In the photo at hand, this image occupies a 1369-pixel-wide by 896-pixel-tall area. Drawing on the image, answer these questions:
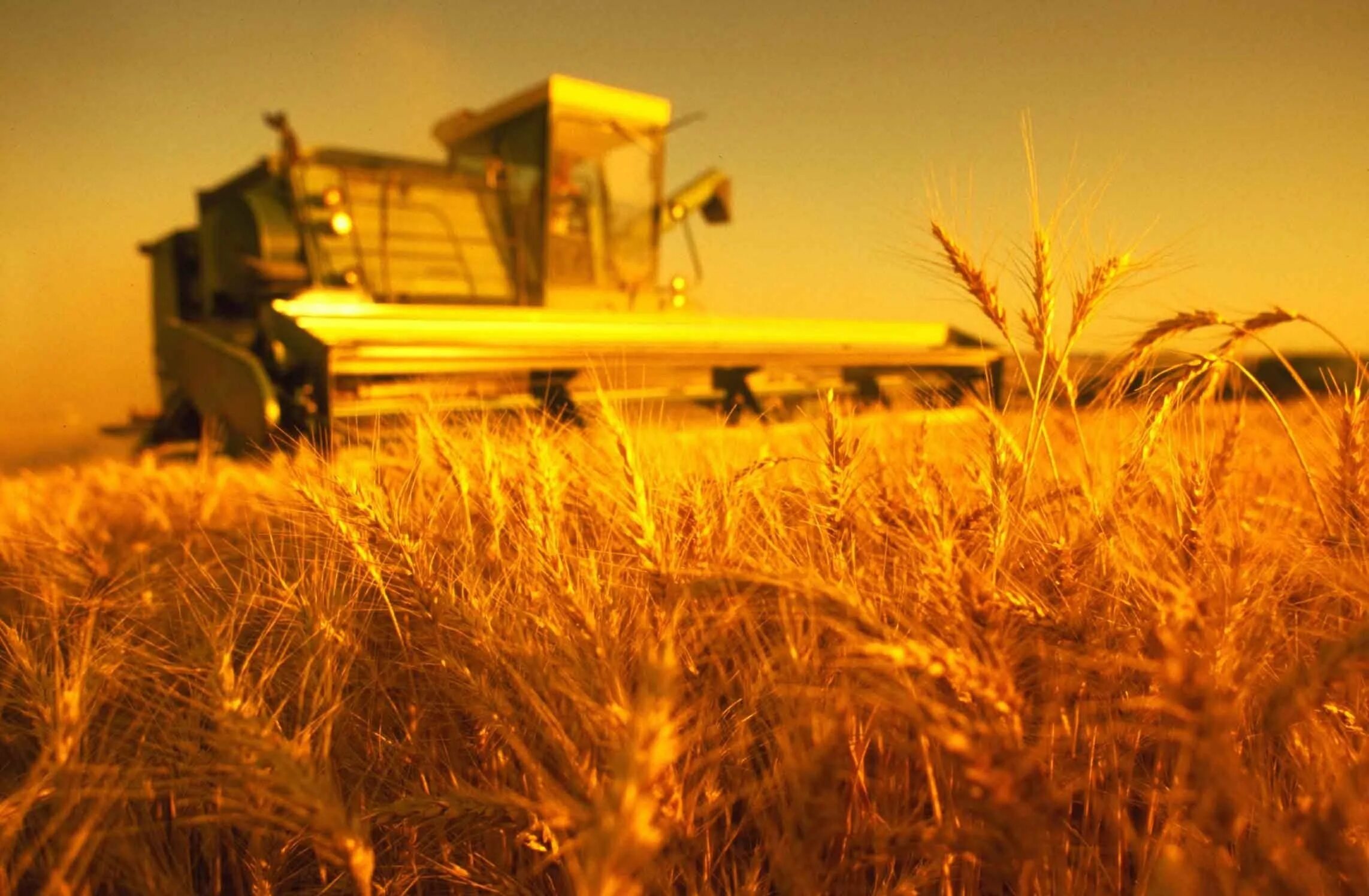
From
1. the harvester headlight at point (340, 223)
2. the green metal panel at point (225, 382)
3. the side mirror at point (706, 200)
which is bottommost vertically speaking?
the green metal panel at point (225, 382)

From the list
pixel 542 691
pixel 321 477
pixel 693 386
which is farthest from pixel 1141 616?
pixel 693 386

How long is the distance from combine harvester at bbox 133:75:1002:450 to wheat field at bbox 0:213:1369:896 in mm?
2357

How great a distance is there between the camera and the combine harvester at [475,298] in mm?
3830

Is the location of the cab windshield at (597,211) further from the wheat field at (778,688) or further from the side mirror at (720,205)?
the wheat field at (778,688)

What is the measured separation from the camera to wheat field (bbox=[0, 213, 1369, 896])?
0.58m

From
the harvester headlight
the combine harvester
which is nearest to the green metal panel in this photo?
the combine harvester

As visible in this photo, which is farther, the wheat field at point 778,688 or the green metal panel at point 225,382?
the green metal panel at point 225,382

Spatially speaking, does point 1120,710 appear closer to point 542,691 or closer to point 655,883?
point 655,883

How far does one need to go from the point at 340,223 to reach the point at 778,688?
5574 millimetres

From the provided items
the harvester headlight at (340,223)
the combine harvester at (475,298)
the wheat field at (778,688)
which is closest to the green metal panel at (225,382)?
the combine harvester at (475,298)

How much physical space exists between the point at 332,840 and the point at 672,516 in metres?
0.50

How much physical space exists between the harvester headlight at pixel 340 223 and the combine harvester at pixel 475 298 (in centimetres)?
1

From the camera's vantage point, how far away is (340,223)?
5520mm

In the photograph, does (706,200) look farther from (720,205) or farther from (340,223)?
(340,223)
